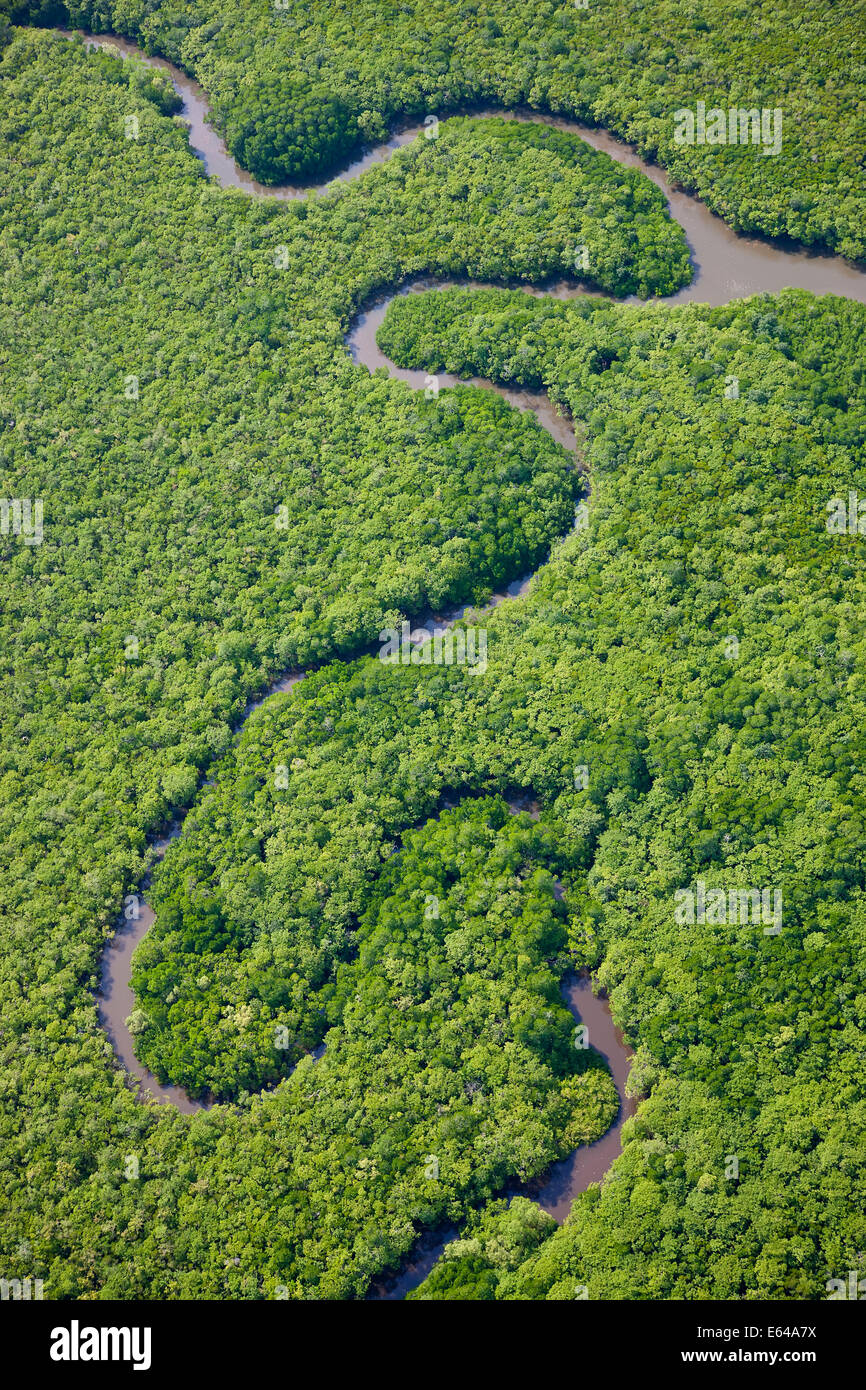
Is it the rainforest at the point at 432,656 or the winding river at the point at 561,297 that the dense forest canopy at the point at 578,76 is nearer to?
the rainforest at the point at 432,656

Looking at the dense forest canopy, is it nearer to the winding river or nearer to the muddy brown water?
the muddy brown water

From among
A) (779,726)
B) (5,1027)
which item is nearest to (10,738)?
(5,1027)

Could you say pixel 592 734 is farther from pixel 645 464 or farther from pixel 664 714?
pixel 645 464

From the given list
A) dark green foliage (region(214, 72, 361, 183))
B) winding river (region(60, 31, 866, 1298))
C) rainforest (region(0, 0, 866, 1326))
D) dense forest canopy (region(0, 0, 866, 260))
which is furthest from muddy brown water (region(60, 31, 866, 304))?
dark green foliage (region(214, 72, 361, 183))

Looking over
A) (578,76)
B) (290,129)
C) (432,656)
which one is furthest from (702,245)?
(432,656)

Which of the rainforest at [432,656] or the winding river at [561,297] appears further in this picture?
the winding river at [561,297]

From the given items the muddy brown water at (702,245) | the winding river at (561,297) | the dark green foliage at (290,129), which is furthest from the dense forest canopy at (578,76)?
the winding river at (561,297)
